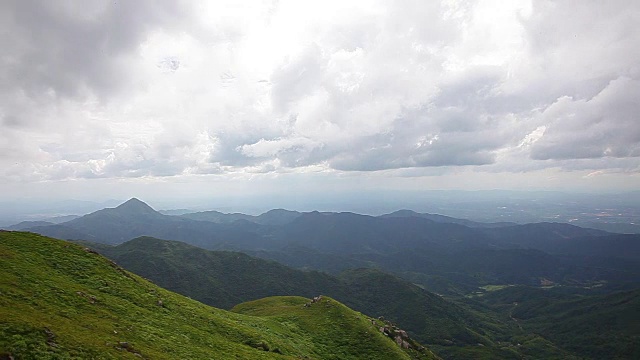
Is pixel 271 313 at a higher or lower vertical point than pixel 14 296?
lower

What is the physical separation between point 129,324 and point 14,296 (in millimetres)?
9155

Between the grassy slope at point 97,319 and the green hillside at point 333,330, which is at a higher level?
the grassy slope at point 97,319

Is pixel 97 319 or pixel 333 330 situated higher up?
pixel 97 319

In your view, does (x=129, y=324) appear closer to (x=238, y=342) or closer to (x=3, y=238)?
(x=238, y=342)

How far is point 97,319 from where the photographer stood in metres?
29.6

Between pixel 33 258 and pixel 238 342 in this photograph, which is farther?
pixel 238 342

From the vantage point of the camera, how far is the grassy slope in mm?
22891

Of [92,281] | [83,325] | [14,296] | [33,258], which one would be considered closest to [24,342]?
[83,325]

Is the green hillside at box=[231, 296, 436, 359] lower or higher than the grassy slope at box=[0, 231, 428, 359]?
lower

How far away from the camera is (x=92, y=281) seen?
126 feet

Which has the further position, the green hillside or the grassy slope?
the green hillside

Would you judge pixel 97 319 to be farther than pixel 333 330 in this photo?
No

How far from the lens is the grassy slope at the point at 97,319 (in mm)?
22891

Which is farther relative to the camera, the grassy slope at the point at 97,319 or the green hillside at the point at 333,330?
the green hillside at the point at 333,330
